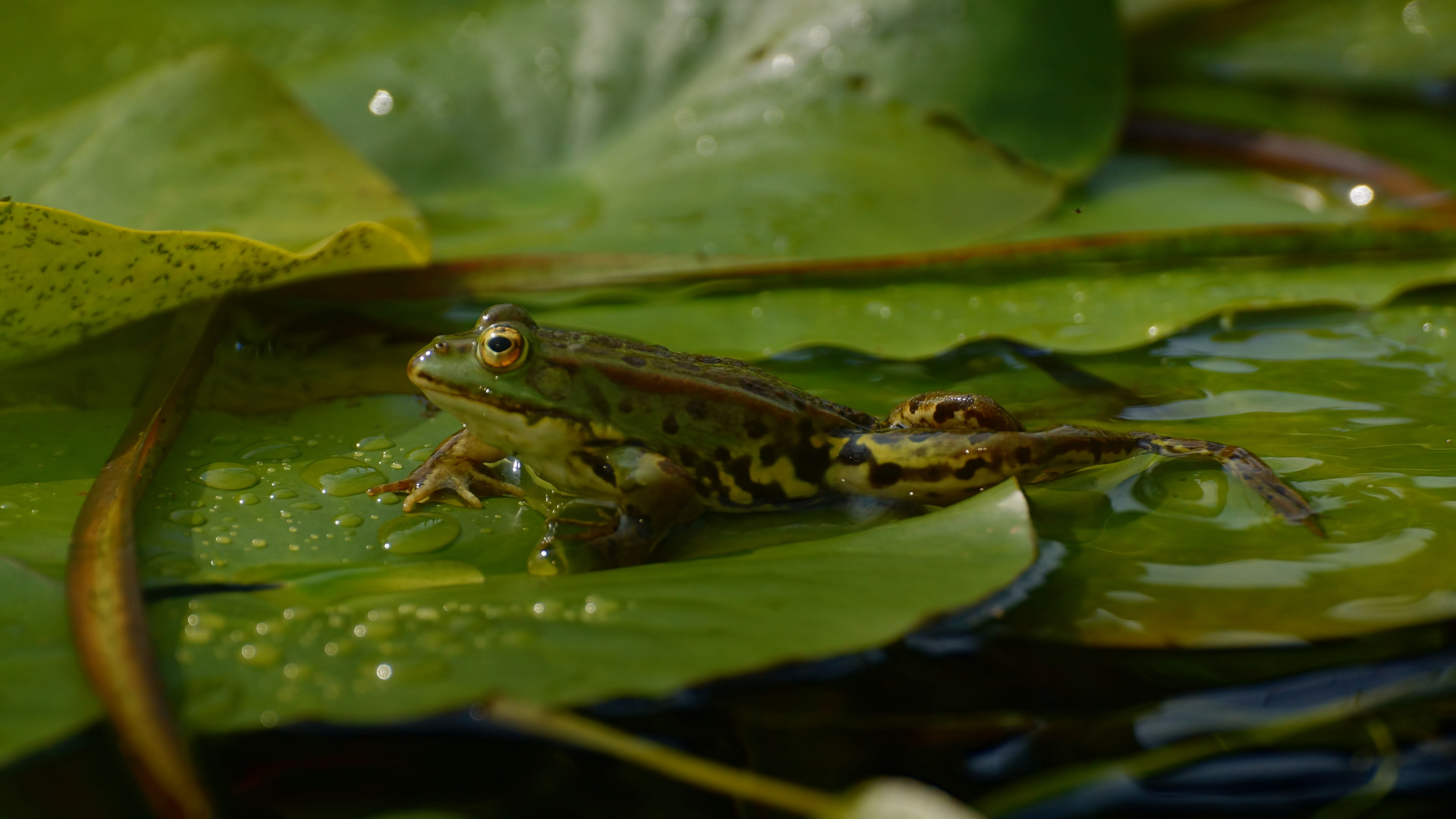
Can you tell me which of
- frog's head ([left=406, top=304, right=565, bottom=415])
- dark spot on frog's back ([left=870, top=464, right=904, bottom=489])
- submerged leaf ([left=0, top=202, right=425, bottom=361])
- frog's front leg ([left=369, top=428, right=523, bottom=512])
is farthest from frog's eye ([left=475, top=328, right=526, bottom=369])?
dark spot on frog's back ([left=870, top=464, right=904, bottom=489])

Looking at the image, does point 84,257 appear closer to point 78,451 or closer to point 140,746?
point 78,451

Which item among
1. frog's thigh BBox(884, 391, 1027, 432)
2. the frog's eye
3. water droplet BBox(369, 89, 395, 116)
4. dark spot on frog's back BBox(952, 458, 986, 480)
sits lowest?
dark spot on frog's back BBox(952, 458, 986, 480)

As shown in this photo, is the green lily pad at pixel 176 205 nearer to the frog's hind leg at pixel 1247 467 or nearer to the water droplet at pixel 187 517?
the water droplet at pixel 187 517

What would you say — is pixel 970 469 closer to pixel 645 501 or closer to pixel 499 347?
pixel 645 501

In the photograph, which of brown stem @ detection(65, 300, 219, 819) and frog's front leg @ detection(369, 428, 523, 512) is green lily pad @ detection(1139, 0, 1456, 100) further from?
brown stem @ detection(65, 300, 219, 819)

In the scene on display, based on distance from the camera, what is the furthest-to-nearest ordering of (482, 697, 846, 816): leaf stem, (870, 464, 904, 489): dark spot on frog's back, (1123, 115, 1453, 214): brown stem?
(1123, 115, 1453, 214): brown stem → (870, 464, 904, 489): dark spot on frog's back → (482, 697, 846, 816): leaf stem

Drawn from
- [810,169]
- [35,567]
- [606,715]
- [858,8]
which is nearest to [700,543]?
[606,715]
